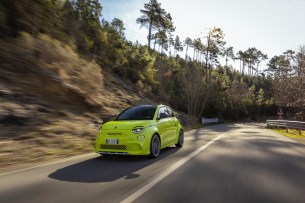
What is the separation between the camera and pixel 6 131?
38.3 ft

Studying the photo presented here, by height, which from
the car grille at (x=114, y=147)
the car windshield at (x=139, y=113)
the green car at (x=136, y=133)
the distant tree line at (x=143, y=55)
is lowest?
the car grille at (x=114, y=147)

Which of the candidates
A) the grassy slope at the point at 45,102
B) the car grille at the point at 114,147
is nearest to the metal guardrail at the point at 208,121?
the grassy slope at the point at 45,102

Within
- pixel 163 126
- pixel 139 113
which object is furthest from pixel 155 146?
pixel 139 113

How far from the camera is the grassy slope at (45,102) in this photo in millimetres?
11425

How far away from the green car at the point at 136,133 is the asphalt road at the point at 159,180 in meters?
0.34

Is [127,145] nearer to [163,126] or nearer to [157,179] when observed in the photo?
[163,126]

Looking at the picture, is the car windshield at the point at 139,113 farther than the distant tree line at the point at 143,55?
No

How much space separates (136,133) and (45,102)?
785 cm

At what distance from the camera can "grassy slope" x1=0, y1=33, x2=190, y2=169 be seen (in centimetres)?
1143

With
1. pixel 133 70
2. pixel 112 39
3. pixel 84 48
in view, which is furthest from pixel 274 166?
pixel 112 39

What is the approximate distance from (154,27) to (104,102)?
54.5 meters

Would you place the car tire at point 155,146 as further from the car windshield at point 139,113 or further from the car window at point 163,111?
the car window at point 163,111

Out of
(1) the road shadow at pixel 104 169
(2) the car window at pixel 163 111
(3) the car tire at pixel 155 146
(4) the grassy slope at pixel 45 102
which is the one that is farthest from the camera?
(2) the car window at pixel 163 111

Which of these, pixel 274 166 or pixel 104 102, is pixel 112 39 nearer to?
pixel 104 102
